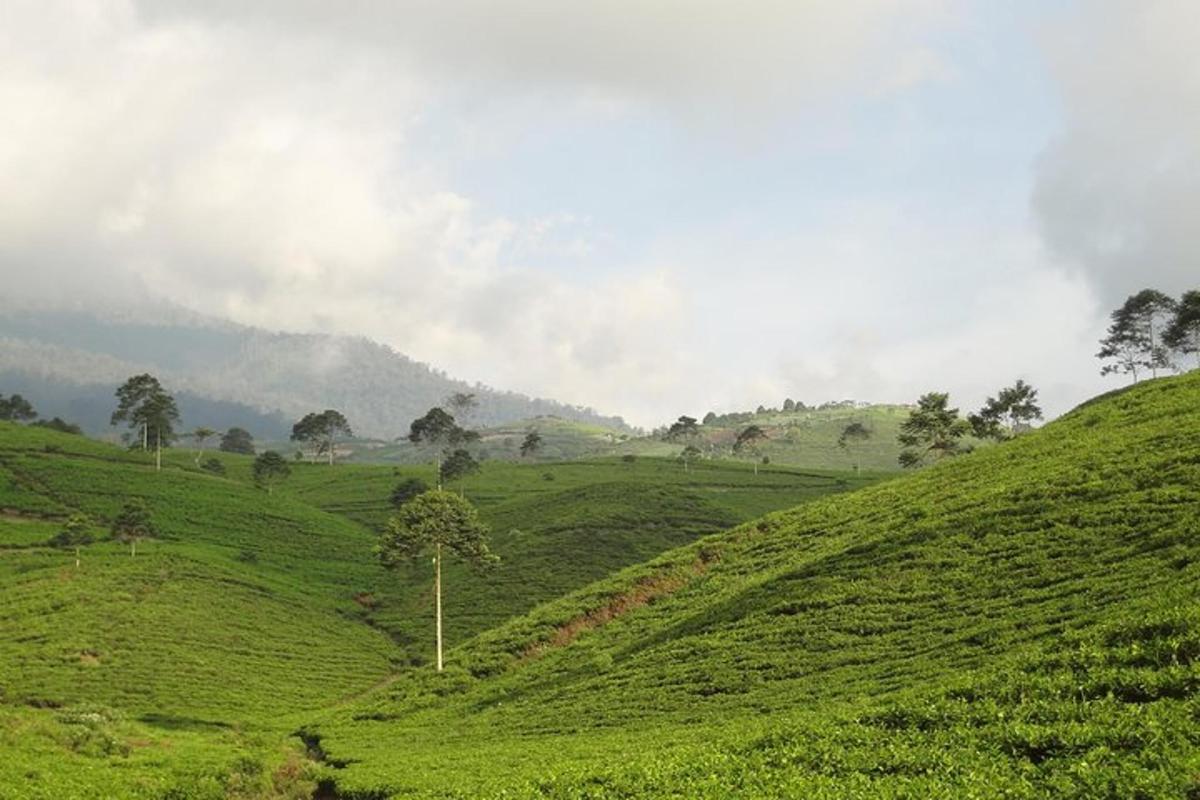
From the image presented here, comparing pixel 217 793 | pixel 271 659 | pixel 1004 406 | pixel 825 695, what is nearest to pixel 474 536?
pixel 271 659

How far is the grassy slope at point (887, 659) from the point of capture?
16.5m

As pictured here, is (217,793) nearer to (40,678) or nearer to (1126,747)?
(1126,747)

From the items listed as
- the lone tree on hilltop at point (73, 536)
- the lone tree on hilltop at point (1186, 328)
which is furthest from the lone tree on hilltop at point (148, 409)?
the lone tree on hilltop at point (1186, 328)

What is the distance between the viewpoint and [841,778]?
16656 mm

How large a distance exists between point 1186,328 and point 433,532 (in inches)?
3684

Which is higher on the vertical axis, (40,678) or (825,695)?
(825,695)

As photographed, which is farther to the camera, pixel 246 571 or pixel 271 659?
pixel 246 571

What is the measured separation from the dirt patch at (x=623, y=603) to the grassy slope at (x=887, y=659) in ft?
0.83

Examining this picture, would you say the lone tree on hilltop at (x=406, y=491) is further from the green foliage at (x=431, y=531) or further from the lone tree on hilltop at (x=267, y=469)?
the green foliage at (x=431, y=531)

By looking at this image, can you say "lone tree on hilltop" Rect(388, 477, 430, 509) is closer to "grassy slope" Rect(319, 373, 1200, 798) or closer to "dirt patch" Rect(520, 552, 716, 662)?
"grassy slope" Rect(319, 373, 1200, 798)

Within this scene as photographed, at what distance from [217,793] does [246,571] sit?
7186cm

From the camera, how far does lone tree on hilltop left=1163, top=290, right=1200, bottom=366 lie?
9244 centimetres

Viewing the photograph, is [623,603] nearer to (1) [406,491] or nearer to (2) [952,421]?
(2) [952,421]

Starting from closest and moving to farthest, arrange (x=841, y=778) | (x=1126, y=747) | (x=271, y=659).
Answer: (x=1126, y=747)
(x=841, y=778)
(x=271, y=659)
